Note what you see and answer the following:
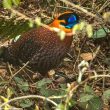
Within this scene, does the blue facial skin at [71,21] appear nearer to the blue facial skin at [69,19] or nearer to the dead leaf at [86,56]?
the blue facial skin at [69,19]

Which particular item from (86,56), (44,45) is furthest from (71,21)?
(86,56)

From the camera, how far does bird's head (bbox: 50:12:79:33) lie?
4.00 metres

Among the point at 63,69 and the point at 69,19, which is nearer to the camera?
the point at 69,19

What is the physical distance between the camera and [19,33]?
416 centimetres

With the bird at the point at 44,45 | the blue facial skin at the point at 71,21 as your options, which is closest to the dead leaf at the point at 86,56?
the bird at the point at 44,45

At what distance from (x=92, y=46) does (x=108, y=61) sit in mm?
376

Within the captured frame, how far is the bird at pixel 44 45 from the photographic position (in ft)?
13.2

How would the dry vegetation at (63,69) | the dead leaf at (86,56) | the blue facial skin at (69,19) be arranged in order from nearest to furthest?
the dry vegetation at (63,69), the blue facial skin at (69,19), the dead leaf at (86,56)

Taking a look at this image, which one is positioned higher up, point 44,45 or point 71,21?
point 71,21

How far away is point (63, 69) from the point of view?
179 inches

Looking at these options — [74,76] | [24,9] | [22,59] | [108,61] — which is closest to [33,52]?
[22,59]

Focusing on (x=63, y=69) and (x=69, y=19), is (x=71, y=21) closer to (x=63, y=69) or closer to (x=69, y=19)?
(x=69, y=19)

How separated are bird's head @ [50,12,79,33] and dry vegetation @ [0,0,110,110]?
0.09 metres

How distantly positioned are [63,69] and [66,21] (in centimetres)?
65
